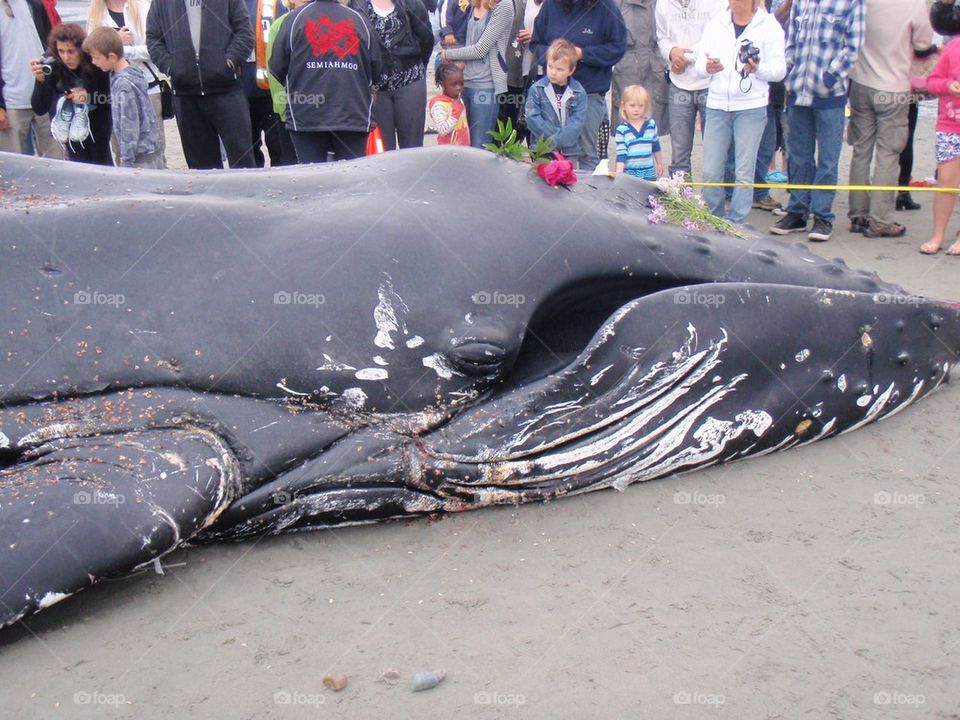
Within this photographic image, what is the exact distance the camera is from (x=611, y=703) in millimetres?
4117

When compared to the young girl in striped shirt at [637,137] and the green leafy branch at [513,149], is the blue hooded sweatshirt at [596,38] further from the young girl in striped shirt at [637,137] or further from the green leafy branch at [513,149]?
the green leafy branch at [513,149]

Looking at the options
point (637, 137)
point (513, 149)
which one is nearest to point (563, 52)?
point (637, 137)

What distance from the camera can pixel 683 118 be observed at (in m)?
11.7

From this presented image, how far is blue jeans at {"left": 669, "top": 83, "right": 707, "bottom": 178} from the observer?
11570 millimetres

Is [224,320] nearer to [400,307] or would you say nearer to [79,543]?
[400,307]

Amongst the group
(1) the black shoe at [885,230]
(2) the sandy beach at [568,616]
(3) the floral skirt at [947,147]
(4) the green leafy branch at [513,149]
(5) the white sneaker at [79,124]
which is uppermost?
(4) the green leafy branch at [513,149]

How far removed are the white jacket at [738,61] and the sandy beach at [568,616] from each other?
5723 millimetres

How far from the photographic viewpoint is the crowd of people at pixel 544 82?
10281 mm

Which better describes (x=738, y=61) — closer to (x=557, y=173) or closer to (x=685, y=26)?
→ (x=685, y=26)

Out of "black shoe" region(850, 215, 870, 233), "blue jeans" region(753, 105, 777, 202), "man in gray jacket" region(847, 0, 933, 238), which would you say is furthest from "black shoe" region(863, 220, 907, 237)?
"blue jeans" region(753, 105, 777, 202)

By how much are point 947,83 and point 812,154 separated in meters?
1.63

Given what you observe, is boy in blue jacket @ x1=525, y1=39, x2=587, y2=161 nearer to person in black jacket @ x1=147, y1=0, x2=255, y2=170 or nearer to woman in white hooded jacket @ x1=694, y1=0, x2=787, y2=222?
woman in white hooded jacket @ x1=694, y1=0, x2=787, y2=222

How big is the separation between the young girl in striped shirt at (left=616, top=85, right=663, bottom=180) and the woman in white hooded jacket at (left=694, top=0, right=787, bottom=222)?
74cm

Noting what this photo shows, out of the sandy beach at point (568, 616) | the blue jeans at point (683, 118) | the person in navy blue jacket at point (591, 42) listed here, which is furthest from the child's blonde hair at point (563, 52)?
the sandy beach at point (568, 616)
